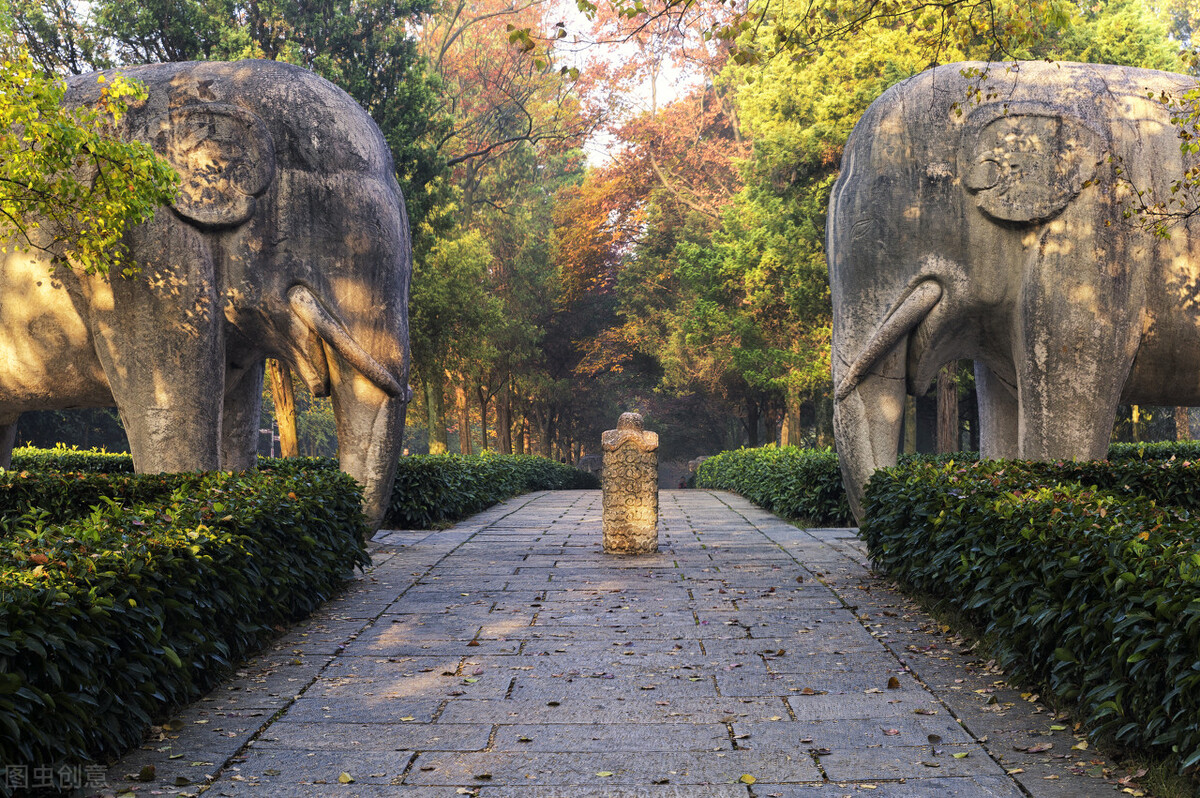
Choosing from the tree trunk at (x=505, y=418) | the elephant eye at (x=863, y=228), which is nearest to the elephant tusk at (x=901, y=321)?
the elephant eye at (x=863, y=228)

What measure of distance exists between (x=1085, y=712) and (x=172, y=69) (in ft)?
26.0

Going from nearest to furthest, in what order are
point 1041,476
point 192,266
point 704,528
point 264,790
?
point 264,790 < point 1041,476 < point 192,266 < point 704,528

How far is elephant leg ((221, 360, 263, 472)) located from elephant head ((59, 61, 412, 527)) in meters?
1.50

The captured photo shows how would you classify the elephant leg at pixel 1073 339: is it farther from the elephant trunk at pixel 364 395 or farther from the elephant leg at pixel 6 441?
the elephant leg at pixel 6 441

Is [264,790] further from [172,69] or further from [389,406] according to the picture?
[172,69]

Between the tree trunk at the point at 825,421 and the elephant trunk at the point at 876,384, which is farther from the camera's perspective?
the tree trunk at the point at 825,421

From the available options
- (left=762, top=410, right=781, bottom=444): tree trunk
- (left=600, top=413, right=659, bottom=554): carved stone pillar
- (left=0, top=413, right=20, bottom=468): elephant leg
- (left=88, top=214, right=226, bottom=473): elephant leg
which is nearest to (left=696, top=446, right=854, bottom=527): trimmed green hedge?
(left=600, top=413, right=659, bottom=554): carved stone pillar

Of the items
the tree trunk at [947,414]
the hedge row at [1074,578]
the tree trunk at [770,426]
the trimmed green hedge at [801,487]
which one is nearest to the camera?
the hedge row at [1074,578]

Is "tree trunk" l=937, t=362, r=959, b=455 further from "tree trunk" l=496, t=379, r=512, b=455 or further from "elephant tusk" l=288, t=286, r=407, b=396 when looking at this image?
"tree trunk" l=496, t=379, r=512, b=455

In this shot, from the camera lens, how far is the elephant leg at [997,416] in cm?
977

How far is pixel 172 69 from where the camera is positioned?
27.1 feet

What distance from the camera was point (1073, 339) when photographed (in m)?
7.74

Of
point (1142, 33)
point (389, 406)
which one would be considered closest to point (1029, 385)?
point (389, 406)

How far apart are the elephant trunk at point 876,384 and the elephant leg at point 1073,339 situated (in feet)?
2.64
